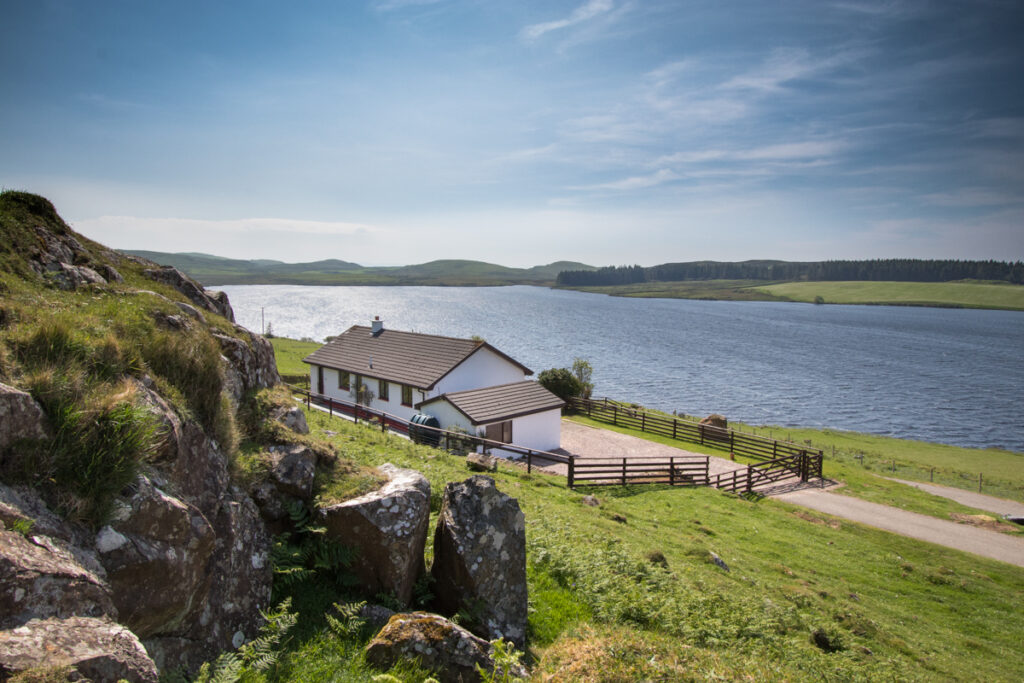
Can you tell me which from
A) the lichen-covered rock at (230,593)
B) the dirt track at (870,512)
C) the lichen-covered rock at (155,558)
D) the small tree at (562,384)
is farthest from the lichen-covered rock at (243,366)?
the small tree at (562,384)

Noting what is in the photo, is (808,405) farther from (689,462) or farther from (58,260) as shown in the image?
(58,260)

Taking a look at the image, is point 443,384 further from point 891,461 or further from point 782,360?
point 782,360

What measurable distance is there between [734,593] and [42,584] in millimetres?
12408

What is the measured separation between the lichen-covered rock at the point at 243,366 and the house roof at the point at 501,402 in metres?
18.3

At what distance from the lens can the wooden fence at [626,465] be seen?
23906 mm

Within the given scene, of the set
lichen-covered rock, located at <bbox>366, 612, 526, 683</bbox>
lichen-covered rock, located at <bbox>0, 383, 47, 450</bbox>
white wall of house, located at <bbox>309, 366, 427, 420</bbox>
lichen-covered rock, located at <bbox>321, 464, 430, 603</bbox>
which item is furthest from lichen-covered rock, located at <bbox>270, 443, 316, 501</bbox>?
white wall of house, located at <bbox>309, 366, 427, 420</bbox>

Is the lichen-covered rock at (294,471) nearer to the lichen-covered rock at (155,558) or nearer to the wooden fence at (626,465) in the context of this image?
the lichen-covered rock at (155,558)

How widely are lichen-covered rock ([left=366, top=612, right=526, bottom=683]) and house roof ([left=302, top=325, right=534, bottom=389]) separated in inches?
1015

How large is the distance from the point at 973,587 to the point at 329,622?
2032 cm

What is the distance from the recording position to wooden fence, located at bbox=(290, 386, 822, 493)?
23.9m

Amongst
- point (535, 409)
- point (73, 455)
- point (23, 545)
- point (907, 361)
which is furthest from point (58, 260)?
point (907, 361)

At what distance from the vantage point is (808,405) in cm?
5994

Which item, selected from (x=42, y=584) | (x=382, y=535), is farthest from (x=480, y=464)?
(x=42, y=584)

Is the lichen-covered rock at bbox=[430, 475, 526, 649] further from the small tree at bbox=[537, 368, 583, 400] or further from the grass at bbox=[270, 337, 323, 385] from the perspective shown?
the small tree at bbox=[537, 368, 583, 400]
